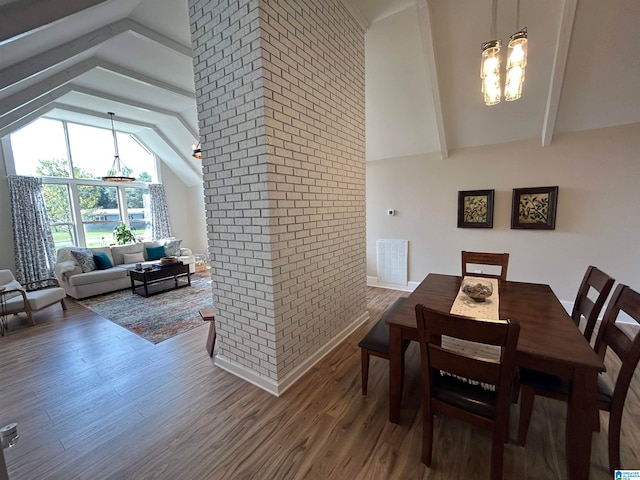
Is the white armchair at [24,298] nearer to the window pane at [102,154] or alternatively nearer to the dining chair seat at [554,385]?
the window pane at [102,154]

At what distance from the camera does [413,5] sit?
8.45ft

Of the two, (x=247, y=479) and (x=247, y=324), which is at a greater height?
(x=247, y=324)

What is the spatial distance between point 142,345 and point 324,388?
7.36ft

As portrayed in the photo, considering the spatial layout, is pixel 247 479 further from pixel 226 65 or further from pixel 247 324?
pixel 226 65

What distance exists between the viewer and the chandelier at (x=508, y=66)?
148 cm

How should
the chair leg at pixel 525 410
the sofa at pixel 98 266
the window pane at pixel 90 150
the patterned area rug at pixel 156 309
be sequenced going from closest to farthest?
the chair leg at pixel 525 410
the patterned area rug at pixel 156 309
the sofa at pixel 98 266
the window pane at pixel 90 150

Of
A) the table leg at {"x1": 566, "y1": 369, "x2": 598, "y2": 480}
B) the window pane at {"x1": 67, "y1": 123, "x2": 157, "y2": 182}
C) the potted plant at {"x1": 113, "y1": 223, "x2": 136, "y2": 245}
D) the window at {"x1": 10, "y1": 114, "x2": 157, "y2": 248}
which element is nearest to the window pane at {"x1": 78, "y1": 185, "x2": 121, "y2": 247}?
the window at {"x1": 10, "y1": 114, "x2": 157, "y2": 248}

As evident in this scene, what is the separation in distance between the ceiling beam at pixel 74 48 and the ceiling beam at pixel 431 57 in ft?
10.4

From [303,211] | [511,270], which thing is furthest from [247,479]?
[511,270]

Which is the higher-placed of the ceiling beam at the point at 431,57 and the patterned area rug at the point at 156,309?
the ceiling beam at the point at 431,57

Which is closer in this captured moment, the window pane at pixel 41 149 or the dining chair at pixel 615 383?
the dining chair at pixel 615 383

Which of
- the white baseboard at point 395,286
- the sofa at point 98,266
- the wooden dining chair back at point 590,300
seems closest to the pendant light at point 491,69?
the wooden dining chair back at point 590,300

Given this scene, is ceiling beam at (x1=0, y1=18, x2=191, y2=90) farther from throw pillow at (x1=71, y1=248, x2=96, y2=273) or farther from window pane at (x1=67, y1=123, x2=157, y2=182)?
window pane at (x1=67, y1=123, x2=157, y2=182)

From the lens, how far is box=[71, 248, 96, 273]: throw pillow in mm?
4973
